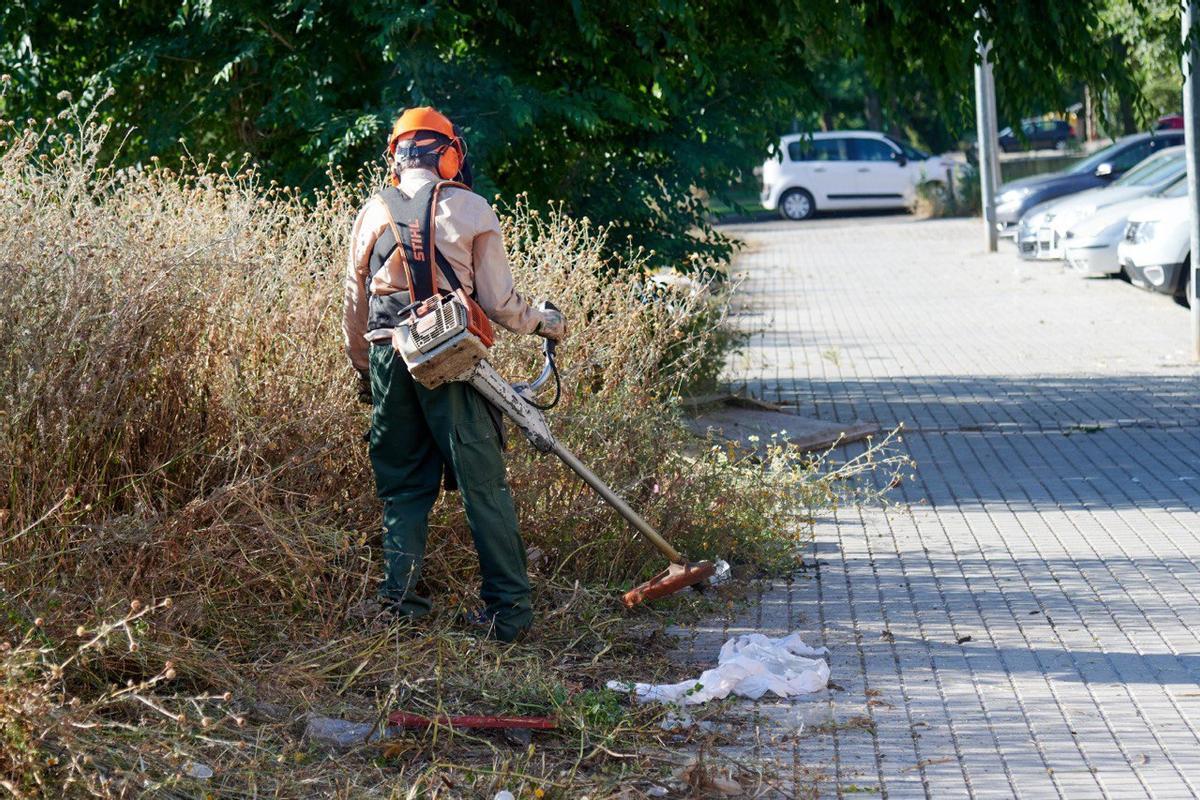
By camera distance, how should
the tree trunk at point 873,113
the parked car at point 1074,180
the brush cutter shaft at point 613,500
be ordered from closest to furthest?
the brush cutter shaft at point 613,500 < the parked car at point 1074,180 < the tree trunk at point 873,113

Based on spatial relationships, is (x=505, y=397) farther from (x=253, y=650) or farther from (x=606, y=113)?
(x=606, y=113)

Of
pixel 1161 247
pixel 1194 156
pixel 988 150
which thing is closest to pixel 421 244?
pixel 1194 156

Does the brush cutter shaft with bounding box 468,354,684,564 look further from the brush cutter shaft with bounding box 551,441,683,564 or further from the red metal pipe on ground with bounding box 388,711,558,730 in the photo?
the red metal pipe on ground with bounding box 388,711,558,730

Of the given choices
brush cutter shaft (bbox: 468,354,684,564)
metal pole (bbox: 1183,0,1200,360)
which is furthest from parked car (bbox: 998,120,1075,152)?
brush cutter shaft (bbox: 468,354,684,564)

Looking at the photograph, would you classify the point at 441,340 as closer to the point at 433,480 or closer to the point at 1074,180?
the point at 433,480

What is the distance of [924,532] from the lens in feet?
24.2

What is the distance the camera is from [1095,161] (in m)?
24.9

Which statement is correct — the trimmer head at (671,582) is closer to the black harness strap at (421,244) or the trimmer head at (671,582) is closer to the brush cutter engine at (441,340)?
the brush cutter engine at (441,340)

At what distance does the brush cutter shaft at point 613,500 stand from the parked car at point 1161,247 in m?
11.2

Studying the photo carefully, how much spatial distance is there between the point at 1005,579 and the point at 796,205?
28.3m

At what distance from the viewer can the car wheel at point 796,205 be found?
33938 millimetres

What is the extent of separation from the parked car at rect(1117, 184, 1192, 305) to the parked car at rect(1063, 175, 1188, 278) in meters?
1.33

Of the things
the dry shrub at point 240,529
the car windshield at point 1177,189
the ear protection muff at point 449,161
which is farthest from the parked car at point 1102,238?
the ear protection muff at point 449,161

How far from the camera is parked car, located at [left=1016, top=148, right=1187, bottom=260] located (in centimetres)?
1886
